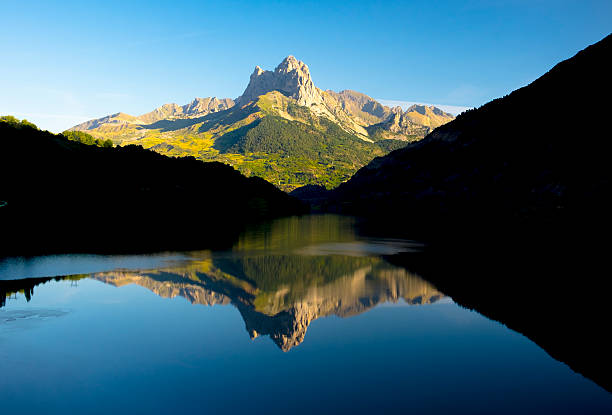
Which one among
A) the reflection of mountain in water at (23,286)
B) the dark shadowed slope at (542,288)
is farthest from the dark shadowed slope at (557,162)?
the reflection of mountain in water at (23,286)

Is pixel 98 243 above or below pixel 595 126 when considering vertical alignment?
below

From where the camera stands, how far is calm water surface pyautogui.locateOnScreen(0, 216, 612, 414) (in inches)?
817

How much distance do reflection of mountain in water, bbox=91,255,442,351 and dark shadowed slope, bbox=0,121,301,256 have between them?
25.4m

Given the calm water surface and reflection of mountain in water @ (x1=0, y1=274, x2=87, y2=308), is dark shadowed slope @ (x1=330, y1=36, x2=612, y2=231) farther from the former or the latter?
reflection of mountain in water @ (x1=0, y1=274, x2=87, y2=308)

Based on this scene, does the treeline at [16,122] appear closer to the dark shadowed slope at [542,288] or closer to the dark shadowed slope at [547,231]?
the dark shadowed slope at [547,231]

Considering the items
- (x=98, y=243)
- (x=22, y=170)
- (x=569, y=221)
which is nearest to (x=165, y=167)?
(x=22, y=170)

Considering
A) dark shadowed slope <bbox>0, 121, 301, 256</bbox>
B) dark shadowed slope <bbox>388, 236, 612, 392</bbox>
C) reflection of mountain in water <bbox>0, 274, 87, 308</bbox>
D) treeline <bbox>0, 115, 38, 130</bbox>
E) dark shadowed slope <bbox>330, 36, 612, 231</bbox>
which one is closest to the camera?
dark shadowed slope <bbox>388, 236, 612, 392</bbox>

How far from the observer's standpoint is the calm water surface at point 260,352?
20750 millimetres

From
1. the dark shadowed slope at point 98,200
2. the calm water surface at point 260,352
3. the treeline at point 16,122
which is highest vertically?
the treeline at point 16,122

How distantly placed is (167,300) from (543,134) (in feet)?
638

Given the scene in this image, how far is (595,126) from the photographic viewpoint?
15250 cm

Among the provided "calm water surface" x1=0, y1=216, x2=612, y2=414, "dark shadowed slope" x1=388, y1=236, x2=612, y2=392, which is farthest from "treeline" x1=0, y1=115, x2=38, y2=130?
"dark shadowed slope" x1=388, y1=236, x2=612, y2=392

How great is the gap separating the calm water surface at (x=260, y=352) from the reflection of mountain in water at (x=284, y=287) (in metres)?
0.26

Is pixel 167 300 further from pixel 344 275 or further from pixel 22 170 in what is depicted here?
pixel 22 170
